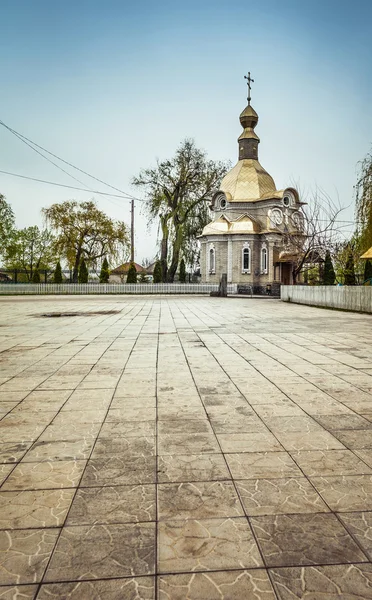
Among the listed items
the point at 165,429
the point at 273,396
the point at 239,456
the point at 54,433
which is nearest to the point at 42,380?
the point at 54,433

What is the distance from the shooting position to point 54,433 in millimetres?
3250

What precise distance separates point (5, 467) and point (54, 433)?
1.96 feet

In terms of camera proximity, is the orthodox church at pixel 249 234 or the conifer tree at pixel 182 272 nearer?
the orthodox church at pixel 249 234

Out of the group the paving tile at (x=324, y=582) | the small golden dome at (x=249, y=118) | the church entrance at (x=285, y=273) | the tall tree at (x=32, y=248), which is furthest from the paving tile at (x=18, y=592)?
the tall tree at (x=32, y=248)

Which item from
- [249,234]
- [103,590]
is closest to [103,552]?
[103,590]

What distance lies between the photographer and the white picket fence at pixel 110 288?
127 feet

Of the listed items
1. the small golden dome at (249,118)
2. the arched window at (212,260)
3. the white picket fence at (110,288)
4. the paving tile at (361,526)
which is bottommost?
the paving tile at (361,526)

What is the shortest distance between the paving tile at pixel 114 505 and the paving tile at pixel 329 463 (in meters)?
0.99

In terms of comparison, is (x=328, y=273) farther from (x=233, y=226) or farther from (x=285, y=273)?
(x=233, y=226)

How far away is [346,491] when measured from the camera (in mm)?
2342

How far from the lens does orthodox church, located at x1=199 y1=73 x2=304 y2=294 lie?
135 ft

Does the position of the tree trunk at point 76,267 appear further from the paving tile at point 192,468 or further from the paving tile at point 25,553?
the paving tile at point 25,553

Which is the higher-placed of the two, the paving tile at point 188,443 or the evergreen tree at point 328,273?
the evergreen tree at point 328,273

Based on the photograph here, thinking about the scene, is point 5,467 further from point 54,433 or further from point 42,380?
point 42,380
